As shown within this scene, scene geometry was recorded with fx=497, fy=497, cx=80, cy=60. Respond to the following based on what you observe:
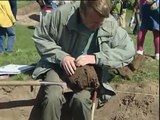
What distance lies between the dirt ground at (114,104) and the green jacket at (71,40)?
37 cm

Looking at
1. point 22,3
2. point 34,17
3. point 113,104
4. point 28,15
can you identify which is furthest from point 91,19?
point 22,3

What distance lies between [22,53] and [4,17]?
2.35 metres

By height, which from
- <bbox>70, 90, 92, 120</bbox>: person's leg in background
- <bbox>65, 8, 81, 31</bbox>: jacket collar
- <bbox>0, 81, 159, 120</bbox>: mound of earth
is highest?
<bbox>65, 8, 81, 31</bbox>: jacket collar

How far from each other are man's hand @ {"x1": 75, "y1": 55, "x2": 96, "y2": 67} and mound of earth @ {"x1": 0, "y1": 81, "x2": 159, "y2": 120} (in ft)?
1.37

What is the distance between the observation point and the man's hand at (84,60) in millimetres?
4809

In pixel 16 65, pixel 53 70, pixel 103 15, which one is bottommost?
pixel 16 65

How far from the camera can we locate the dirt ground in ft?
17.2

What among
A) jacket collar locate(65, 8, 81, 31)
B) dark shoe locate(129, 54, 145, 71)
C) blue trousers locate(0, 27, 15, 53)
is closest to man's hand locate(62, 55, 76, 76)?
jacket collar locate(65, 8, 81, 31)

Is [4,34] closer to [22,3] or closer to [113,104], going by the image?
[113,104]

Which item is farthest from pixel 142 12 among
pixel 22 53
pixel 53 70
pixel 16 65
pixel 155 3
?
pixel 53 70

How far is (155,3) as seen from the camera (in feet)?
25.3

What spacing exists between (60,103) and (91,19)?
2.74ft

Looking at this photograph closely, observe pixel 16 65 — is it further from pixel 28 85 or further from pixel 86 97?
pixel 86 97

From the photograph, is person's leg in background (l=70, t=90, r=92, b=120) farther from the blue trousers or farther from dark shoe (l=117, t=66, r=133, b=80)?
the blue trousers
